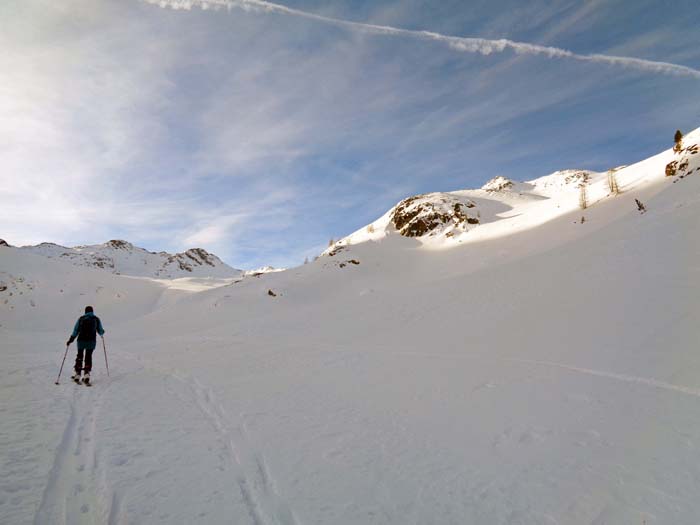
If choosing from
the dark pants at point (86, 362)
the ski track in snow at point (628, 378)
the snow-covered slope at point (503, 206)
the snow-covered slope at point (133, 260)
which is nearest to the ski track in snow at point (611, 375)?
the ski track in snow at point (628, 378)

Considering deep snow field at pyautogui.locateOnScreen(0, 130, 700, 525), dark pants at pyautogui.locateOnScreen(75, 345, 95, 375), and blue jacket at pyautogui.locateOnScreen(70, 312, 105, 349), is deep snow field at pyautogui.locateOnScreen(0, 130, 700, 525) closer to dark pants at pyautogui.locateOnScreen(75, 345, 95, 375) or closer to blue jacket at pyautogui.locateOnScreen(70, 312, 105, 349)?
dark pants at pyautogui.locateOnScreen(75, 345, 95, 375)

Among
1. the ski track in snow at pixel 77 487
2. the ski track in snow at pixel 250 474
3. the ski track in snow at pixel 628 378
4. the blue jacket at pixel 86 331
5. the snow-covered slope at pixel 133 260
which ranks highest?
the snow-covered slope at pixel 133 260

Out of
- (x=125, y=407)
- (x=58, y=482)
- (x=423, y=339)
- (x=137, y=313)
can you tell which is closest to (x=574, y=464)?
(x=58, y=482)

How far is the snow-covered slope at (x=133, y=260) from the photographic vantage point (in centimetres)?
9525

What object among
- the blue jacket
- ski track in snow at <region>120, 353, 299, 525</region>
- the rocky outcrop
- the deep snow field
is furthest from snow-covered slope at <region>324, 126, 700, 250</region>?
the blue jacket

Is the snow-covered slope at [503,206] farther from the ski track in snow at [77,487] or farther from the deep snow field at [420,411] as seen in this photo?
the ski track in snow at [77,487]

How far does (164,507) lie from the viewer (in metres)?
3.82

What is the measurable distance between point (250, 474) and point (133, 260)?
12287 centimetres

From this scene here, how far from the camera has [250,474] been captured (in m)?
4.59

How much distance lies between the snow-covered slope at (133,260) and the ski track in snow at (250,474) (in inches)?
3747

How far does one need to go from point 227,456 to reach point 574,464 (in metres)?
4.96

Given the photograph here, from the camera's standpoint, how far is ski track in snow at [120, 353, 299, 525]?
3781 mm

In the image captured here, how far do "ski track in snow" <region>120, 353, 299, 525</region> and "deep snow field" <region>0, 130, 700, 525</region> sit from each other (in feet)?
0.10

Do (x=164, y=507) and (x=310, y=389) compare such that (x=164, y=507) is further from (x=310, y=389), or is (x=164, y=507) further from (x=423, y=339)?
(x=423, y=339)
